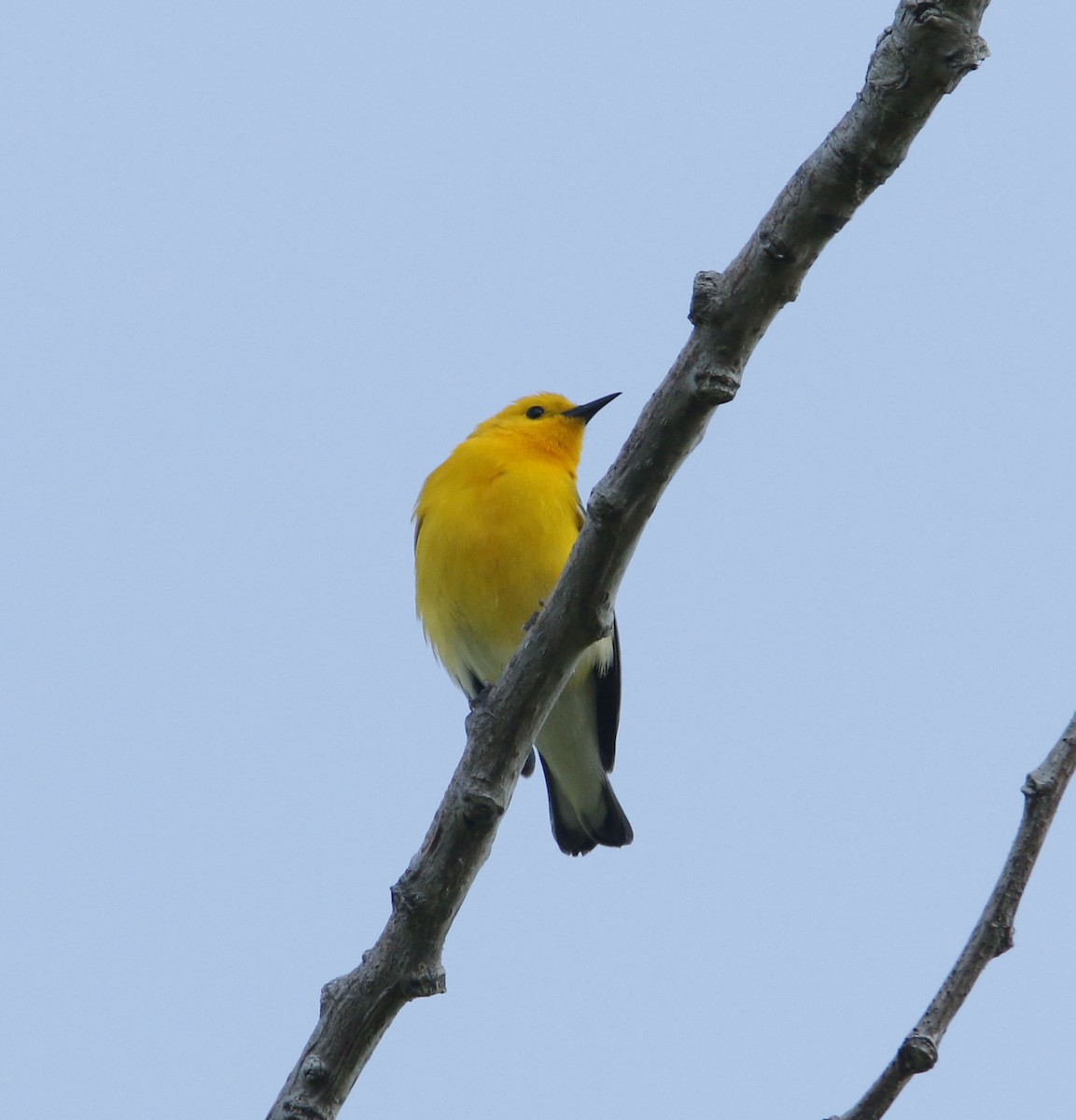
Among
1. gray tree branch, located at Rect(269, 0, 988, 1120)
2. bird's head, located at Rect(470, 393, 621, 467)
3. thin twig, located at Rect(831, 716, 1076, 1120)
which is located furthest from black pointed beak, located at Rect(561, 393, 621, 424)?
thin twig, located at Rect(831, 716, 1076, 1120)

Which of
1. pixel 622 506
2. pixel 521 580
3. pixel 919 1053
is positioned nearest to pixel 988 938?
pixel 919 1053

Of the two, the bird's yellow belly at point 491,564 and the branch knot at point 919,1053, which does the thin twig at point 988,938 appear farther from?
the bird's yellow belly at point 491,564

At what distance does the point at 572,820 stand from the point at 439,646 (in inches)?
56.5

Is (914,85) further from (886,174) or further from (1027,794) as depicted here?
(1027,794)

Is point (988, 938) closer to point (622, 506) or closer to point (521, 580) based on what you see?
point (622, 506)

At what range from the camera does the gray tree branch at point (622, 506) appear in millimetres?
2652

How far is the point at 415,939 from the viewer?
12.8ft

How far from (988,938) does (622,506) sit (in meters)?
1.40

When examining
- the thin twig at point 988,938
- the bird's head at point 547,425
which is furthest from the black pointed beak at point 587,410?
the thin twig at point 988,938

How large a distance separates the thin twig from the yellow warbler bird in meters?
4.58

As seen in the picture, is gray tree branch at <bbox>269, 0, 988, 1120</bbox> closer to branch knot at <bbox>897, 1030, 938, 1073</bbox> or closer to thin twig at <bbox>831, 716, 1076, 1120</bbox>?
thin twig at <bbox>831, 716, 1076, 1120</bbox>

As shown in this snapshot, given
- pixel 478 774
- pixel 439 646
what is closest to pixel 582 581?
pixel 478 774

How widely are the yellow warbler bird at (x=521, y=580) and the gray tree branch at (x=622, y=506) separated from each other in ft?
10.2

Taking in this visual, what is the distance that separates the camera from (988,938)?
93.4 inches
